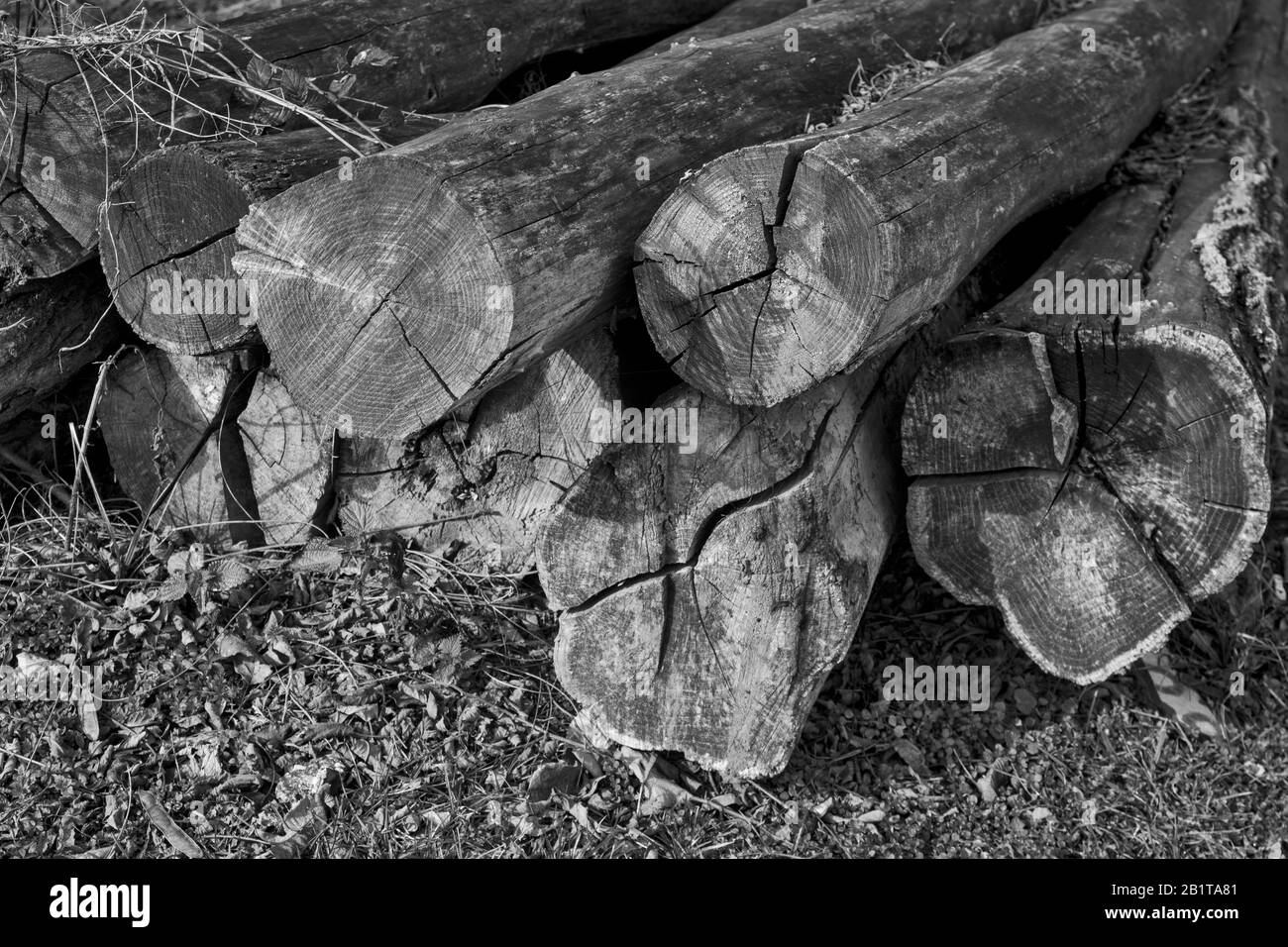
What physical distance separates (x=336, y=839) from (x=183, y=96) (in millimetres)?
2336

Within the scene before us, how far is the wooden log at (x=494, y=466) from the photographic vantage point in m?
3.58

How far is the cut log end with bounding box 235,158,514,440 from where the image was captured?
283 centimetres

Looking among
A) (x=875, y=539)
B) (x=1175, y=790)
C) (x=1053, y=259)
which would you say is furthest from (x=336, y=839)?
(x=1053, y=259)

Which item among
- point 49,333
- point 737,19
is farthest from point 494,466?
point 737,19

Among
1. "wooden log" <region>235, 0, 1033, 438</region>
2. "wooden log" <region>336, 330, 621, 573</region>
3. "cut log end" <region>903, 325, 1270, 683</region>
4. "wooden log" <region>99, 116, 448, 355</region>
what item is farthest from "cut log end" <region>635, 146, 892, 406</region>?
"wooden log" <region>99, 116, 448, 355</region>

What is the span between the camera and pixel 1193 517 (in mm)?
3574

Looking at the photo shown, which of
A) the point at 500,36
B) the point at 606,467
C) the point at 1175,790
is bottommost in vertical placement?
the point at 1175,790

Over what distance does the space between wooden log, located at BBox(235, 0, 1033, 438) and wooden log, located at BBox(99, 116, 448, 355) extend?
52cm

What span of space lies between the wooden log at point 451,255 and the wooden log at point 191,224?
1.72 feet

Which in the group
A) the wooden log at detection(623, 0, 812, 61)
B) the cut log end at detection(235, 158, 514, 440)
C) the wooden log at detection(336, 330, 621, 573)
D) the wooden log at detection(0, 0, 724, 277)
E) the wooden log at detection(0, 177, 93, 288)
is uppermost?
the wooden log at detection(623, 0, 812, 61)

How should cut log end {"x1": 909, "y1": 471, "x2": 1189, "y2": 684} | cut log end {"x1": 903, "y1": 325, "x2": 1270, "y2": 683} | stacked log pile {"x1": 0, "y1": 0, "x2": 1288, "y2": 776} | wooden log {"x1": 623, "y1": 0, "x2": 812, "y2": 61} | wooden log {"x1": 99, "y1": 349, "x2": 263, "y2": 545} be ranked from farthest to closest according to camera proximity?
wooden log {"x1": 623, "y1": 0, "x2": 812, "y2": 61}
wooden log {"x1": 99, "y1": 349, "x2": 263, "y2": 545}
cut log end {"x1": 909, "y1": 471, "x2": 1189, "y2": 684}
cut log end {"x1": 903, "y1": 325, "x2": 1270, "y2": 683}
stacked log pile {"x1": 0, "y1": 0, "x2": 1288, "y2": 776}

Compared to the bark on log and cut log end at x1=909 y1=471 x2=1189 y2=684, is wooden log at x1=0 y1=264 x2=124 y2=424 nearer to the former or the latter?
the bark on log

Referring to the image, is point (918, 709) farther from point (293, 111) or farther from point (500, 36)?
point (500, 36)

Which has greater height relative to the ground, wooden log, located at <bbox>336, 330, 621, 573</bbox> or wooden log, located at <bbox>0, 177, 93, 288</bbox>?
wooden log, located at <bbox>0, 177, 93, 288</bbox>
